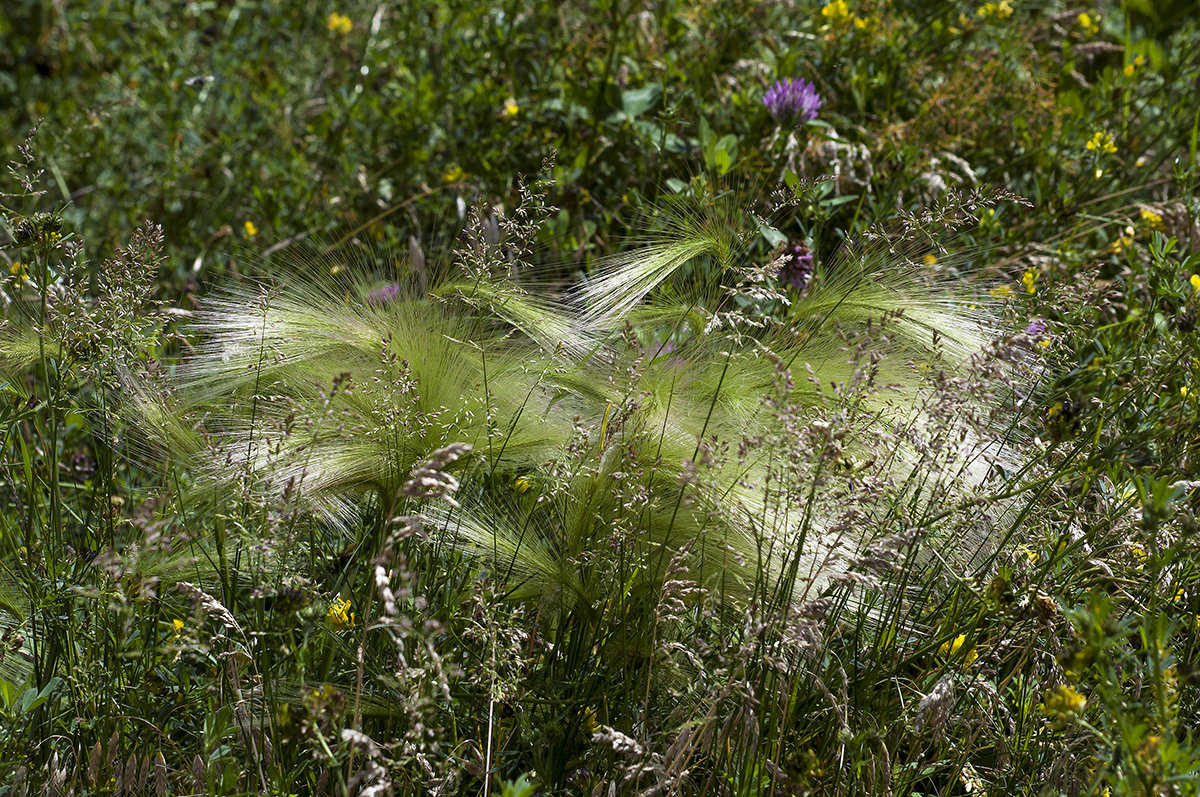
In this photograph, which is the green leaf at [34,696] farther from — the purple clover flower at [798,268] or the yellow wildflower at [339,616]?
the purple clover flower at [798,268]

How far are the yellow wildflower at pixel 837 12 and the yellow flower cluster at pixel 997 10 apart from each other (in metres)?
0.49

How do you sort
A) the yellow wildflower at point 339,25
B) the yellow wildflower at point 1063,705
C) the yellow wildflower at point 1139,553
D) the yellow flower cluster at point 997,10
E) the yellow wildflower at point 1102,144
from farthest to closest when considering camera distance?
the yellow wildflower at point 339,25 → the yellow flower cluster at point 997,10 → the yellow wildflower at point 1102,144 → the yellow wildflower at point 1139,553 → the yellow wildflower at point 1063,705

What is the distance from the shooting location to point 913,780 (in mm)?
1456

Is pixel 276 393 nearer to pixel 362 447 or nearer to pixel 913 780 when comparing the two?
pixel 362 447

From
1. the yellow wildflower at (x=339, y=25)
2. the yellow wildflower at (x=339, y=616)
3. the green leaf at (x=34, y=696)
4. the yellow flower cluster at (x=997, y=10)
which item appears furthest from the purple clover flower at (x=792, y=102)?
the yellow wildflower at (x=339, y=25)

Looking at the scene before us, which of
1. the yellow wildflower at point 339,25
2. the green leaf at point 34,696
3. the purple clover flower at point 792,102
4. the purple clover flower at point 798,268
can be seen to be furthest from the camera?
the yellow wildflower at point 339,25

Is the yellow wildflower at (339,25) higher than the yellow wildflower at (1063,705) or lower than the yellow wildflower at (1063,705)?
higher

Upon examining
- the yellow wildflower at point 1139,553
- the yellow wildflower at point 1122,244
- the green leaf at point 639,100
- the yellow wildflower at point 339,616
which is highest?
the green leaf at point 639,100

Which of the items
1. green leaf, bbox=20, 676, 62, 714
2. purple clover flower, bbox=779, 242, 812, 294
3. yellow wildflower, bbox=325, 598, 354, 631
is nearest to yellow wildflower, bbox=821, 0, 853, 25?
purple clover flower, bbox=779, 242, 812, 294

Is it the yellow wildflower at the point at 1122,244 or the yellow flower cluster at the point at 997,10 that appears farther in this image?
the yellow flower cluster at the point at 997,10

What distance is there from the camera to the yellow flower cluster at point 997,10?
3.05 meters

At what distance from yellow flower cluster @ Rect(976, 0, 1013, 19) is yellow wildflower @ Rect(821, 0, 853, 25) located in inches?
19.1

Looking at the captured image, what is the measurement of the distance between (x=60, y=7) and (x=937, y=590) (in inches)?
165

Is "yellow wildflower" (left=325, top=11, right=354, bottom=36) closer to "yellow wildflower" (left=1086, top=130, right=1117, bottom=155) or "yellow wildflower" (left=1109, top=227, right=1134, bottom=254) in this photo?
"yellow wildflower" (left=1086, top=130, right=1117, bottom=155)
